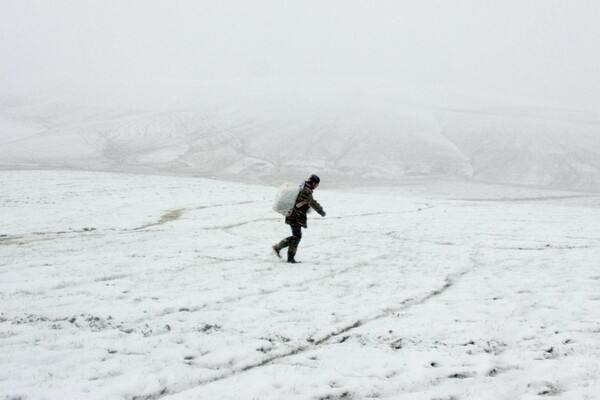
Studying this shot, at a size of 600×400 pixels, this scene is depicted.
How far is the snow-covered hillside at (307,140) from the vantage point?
55.0 metres

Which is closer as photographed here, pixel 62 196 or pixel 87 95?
pixel 62 196

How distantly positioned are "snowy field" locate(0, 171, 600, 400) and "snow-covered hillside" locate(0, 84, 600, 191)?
35.3m

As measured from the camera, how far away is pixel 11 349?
664 cm

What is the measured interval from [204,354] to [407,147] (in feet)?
199

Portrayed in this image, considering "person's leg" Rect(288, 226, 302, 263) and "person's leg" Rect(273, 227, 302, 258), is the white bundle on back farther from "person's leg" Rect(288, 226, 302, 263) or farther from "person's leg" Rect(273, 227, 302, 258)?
"person's leg" Rect(273, 227, 302, 258)

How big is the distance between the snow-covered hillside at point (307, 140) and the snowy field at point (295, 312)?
3528 cm

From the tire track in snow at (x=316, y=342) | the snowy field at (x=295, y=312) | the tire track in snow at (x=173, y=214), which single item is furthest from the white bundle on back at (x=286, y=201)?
the tire track in snow at (x=173, y=214)

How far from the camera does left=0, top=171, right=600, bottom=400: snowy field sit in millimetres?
6004

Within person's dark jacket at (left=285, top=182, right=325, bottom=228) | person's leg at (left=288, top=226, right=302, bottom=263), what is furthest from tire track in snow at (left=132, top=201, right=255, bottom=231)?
person's dark jacket at (left=285, top=182, right=325, bottom=228)

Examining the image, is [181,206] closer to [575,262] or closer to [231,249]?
[231,249]

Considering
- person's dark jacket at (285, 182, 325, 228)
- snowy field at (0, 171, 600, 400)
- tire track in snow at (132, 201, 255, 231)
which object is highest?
person's dark jacket at (285, 182, 325, 228)

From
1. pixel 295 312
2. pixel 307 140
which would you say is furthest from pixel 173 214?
pixel 307 140

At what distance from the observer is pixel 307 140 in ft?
216

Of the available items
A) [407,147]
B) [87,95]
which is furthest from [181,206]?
[87,95]
